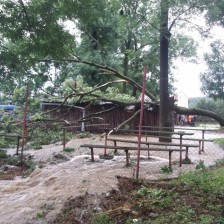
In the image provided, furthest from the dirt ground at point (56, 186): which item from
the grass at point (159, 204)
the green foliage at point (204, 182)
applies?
the green foliage at point (204, 182)

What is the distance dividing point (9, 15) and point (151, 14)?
737 cm

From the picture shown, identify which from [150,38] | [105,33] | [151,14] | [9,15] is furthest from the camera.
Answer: [105,33]

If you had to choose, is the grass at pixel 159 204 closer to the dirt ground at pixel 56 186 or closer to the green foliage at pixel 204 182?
the green foliage at pixel 204 182

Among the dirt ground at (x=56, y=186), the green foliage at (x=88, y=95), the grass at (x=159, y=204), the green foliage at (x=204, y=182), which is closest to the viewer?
the grass at (x=159, y=204)

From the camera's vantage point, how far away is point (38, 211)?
4.90 m

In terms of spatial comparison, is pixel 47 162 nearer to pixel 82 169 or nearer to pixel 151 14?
pixel 82 169

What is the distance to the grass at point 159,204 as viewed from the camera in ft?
14.8

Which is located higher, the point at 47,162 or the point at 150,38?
the point at 150,38

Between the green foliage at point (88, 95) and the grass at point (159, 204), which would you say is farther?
the green foliage at point (88, 95)

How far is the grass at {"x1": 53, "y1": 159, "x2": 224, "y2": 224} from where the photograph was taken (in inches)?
177

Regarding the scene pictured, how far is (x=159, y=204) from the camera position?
4961mm

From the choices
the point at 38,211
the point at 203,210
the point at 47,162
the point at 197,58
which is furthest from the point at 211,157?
the point at 197,58

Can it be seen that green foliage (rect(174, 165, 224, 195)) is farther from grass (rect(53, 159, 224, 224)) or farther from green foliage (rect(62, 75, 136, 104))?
green foliage (rect(62, 75, 136, 104))

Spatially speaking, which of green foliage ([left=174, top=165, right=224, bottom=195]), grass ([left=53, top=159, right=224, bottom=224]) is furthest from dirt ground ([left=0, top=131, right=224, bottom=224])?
green foliage ([left=174, top=165, right=224, bottom=195])
